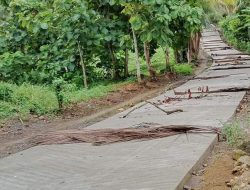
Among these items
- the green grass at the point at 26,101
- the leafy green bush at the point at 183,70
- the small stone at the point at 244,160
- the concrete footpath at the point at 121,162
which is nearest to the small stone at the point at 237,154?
the small stone at the point at 244,160

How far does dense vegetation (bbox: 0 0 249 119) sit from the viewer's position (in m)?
12.6

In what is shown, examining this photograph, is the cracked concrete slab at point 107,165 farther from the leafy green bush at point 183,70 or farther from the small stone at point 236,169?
the leafy green bush at point 183,70

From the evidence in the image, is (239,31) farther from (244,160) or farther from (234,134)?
(244,160)

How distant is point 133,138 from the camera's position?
657 cm

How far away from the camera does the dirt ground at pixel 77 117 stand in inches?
304

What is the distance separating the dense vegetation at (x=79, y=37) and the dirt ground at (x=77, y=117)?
53cm

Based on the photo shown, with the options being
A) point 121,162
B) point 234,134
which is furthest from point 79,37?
point 121,162

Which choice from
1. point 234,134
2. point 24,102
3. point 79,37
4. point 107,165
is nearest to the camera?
point 107,165

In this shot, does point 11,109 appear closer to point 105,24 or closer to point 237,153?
point 105,24

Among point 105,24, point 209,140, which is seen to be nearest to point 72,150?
point 209,140

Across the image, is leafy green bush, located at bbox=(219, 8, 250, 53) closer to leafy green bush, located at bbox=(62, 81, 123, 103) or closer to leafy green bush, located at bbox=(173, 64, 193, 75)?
leafy green bush, located at bbox=(173, 64, 193, 75)

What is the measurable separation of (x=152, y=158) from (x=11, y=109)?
504cm

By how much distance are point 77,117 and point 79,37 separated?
369 centimetres

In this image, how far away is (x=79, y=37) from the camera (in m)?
12.7
